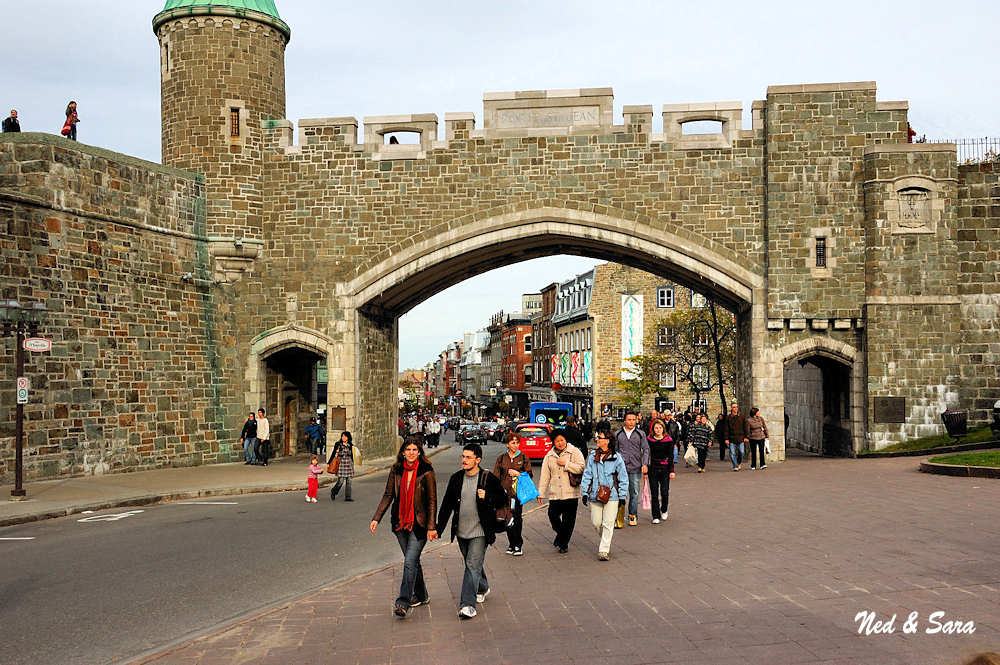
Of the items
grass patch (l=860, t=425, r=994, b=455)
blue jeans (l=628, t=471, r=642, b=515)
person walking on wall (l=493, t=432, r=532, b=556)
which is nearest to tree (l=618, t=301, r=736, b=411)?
grass patch (l=860, t=425, r=994, b=455)

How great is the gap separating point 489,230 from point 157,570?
15603 millimetres

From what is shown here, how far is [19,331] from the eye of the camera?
1602cm

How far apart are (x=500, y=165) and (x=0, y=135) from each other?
38.4ft

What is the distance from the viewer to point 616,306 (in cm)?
5316

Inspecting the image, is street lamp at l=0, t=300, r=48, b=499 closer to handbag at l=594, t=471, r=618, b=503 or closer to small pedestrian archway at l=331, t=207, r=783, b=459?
small pedestrian archway at l=331, t=207, r=783, b=459

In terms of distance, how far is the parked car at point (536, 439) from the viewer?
23.7 meters

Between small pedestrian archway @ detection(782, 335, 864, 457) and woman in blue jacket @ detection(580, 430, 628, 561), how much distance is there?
46.4 ft

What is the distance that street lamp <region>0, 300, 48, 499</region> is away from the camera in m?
15.6

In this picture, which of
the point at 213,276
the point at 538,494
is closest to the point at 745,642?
the point at 538,494

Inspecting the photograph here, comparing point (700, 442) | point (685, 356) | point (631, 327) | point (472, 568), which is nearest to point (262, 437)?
point (700, 442)

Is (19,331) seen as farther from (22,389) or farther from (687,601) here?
(687,601)

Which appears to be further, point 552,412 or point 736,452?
point 552,412

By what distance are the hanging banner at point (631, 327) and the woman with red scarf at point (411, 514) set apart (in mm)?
42657

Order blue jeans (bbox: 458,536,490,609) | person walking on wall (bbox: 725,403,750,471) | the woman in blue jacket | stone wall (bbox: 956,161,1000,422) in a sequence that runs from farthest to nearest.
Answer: stone wall (bbox: 956,161,1000,422) < person walking on wall (bbox: 725,403,750,471) < the woman in blue jacket < blue jeans (bbox: 458,536,490,609)
